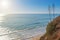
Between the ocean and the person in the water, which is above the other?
the person in the water

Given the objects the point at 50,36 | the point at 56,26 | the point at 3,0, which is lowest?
the point at 50,36

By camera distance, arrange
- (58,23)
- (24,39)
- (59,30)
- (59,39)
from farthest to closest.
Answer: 1. (24,39)
2. (58,23)
3. (59,30)
4. (59,39)

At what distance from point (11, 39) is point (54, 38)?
3.93 metres

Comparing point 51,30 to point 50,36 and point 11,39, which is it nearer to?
point 50,36

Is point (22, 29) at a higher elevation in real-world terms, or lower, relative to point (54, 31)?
lower

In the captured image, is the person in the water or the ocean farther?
the ocean

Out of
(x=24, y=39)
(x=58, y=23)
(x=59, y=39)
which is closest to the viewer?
(x=59, y=39)

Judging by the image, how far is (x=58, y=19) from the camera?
313cm

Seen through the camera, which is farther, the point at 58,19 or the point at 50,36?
the point at 58,19

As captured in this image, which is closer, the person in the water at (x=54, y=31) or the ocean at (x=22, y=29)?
the person in the water at (x=54, y=31)

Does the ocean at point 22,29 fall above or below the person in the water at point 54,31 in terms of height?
below

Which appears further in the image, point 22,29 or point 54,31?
point 22,29

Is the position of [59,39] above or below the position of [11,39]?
above

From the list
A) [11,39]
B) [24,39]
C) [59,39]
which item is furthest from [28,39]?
[59,39]
